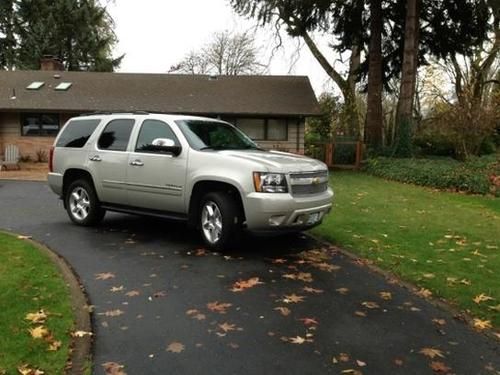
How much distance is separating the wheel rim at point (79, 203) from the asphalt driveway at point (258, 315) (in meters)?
1.17

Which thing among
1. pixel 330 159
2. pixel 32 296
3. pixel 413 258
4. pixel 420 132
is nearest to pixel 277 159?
pixel 413 258

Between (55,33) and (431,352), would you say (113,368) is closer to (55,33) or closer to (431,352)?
(431,352)

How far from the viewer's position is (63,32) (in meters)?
36.9

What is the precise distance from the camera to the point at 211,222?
690 cm

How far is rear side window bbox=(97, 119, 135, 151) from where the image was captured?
26.2 feet

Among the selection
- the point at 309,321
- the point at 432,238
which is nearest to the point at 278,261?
the point at 309,321

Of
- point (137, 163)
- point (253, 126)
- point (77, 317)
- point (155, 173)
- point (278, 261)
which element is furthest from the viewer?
point (253, 126)

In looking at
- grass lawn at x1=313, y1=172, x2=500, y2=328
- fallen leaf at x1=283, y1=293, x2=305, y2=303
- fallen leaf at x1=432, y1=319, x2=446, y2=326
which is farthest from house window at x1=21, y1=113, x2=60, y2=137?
fallen leaf at x1=432, y1=319, x2=446, y2=326

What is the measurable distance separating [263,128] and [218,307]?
64.3 ft

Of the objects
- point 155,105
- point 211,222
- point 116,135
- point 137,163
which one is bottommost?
point 211,222

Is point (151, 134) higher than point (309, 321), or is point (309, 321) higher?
point (151, 134)

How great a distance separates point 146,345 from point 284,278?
2.21 meters

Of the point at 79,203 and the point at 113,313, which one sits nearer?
the point at 113,313

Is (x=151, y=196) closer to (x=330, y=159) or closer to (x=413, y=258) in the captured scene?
(x=413, y=258)
